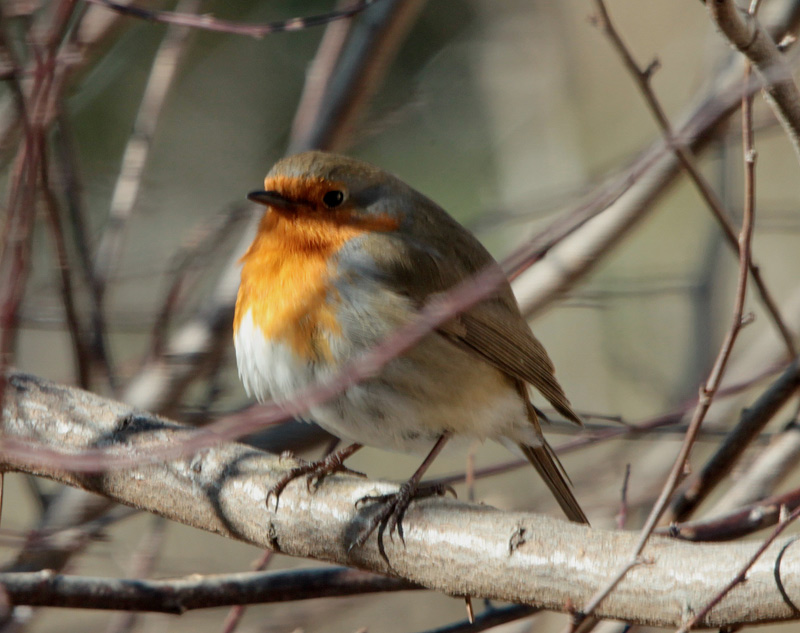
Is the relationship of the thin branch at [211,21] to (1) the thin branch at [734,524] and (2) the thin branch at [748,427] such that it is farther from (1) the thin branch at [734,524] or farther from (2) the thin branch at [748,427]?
(1) the thin branch at [734,524]

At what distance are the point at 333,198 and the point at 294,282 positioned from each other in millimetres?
324

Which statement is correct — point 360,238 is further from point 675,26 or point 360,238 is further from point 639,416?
point 675,26

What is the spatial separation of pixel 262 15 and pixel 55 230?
6.01m

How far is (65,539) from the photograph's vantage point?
2533 mm

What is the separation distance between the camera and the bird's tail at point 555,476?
2.79 metres

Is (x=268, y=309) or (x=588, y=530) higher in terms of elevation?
(x=268, y=309)

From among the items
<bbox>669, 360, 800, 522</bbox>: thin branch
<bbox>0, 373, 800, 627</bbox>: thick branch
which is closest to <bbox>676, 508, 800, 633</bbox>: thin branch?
<bbox>0, 373, 800, 627</bbox>: thick branch

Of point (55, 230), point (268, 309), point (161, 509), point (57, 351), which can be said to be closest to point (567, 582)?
point (161, 509)

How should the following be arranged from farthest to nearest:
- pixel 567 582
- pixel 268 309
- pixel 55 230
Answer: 1. pixel 268 309
2. pixel 55 230
3. pixel 567 582

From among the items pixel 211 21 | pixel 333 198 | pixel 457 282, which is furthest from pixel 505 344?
pixel 211 21

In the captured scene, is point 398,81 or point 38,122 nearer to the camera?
point 38,122

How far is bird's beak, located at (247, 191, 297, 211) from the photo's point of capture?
103 inches

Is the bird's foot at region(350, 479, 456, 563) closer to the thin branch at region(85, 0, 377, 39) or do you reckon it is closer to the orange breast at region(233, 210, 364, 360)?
the orange breast at region(233, 210, 364, 360)

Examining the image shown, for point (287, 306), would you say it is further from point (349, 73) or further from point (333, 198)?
point (349, 73)
